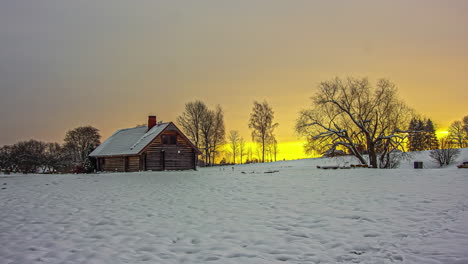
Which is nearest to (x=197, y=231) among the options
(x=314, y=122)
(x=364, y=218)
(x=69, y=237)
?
(x=69, y=237)

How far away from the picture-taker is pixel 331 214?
30.3 feet

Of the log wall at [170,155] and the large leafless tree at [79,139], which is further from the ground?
the large leafless tree at [79,139]

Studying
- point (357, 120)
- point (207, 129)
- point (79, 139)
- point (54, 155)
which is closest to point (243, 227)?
point (357, 120)

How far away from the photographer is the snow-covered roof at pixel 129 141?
113 feet

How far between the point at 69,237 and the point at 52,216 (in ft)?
9.35

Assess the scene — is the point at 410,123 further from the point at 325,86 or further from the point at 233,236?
the point at 233,236

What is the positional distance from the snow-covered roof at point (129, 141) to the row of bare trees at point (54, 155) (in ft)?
11.8

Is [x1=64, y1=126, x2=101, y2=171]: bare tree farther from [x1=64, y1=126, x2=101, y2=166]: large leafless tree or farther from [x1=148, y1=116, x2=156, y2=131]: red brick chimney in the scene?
[x1=148, y1=116, x2=156, y2=131]: red brick chimney

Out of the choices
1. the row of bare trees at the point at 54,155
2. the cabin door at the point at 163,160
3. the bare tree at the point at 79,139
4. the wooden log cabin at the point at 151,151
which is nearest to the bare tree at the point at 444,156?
the wooden log cabin at the point at 151,151

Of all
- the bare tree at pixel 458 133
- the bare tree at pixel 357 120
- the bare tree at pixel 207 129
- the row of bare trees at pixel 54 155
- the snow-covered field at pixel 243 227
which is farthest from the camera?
the bare tree at pixel 458 133

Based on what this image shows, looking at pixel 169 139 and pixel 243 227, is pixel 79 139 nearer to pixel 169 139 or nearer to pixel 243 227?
pixel 169 139

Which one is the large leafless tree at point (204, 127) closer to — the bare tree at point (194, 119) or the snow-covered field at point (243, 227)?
the bare tree at point (194, 119)

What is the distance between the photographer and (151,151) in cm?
3409

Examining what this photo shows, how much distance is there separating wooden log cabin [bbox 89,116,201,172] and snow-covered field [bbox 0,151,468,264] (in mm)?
20180
